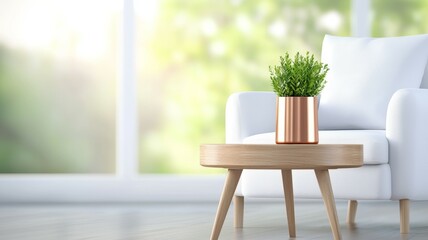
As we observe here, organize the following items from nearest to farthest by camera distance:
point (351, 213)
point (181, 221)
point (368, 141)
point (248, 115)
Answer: point (368, 141), point (248, 115), point (351, 213), point (181, 221)

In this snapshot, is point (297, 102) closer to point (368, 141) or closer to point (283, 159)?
point (283, 159)

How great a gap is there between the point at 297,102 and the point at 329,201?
0.37m

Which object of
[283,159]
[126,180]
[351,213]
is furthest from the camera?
[126,180]

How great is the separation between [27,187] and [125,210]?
966 millimetres

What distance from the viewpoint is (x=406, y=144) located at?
361 cm

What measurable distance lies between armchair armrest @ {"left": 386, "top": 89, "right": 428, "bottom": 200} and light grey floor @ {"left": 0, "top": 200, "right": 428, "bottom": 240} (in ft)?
0.64

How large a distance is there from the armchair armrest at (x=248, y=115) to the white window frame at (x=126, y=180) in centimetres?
169

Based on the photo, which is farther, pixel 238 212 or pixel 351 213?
pixel 351 213

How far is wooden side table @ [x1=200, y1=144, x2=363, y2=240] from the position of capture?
9.98 feet

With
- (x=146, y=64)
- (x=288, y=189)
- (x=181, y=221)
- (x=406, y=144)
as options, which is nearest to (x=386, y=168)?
(x=406, y=144)

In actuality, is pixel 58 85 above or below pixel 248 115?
above

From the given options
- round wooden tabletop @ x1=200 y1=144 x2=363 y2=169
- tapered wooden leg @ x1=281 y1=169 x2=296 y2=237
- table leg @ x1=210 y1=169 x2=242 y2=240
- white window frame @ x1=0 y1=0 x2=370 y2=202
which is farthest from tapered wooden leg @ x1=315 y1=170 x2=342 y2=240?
white window frame @ x1=0 y1=0 x2=370 y2=202

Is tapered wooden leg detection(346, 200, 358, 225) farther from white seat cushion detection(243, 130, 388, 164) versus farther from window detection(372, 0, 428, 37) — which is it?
window detection(372, 0, 428, 37)

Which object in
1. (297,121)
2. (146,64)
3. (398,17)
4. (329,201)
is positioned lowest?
(329,201)
